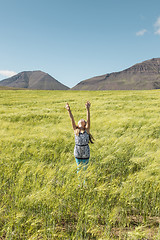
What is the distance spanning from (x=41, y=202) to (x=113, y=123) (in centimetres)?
655

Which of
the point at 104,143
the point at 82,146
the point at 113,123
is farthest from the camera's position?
the point at 113,123

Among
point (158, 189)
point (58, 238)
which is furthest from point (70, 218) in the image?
point (158, 189)

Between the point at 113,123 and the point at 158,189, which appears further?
the point at 113,123

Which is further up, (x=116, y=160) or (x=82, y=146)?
(x=82, y=146)

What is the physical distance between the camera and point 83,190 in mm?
3166

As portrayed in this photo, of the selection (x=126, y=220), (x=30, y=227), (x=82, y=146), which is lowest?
(x=126, y=220)

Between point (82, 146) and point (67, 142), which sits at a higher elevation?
point (82, 146)

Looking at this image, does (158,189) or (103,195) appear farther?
(158,189)

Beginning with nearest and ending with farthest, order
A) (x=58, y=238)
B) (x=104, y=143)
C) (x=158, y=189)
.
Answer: (x=58, y=238), (x=158, y=189), (x=104, y=143)

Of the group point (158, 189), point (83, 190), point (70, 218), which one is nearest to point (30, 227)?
point (70, 218)

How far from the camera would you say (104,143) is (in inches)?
222

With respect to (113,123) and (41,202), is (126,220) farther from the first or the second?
(113,123)

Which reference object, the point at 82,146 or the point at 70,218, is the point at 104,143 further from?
the point at 70,218

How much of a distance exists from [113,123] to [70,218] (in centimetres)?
638
